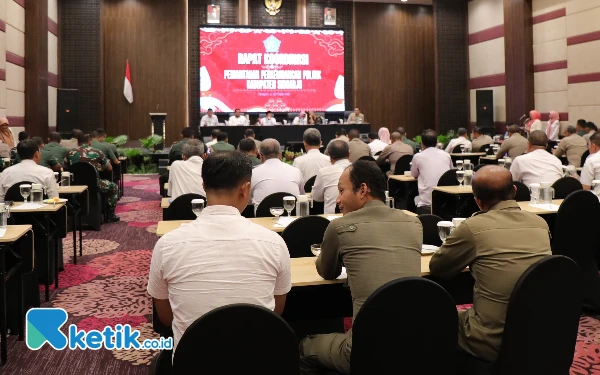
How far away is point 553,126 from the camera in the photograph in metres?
12.6

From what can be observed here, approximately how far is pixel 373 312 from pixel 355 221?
528mm

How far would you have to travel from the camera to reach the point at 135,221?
768 centimetres

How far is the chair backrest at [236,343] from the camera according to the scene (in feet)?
4.68

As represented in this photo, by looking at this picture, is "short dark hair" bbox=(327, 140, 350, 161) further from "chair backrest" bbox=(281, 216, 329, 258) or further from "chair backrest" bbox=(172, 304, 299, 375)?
"chair backrest" bbox=(172, 304, 299, 375)

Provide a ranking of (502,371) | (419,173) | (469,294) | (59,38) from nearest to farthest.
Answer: (502,371), (469,294), (419,173), (59,38)

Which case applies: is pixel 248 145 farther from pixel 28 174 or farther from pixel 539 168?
pixel 539 168

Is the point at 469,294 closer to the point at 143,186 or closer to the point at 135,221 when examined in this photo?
the point at 135,221

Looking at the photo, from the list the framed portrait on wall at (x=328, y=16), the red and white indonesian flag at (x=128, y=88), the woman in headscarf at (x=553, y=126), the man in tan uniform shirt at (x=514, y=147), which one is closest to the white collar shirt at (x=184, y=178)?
the man in tan uniform shirt at (x=514, y=147)

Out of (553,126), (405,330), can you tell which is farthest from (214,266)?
(553,126)

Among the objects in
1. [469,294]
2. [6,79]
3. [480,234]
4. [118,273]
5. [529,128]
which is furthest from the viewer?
[529,128]

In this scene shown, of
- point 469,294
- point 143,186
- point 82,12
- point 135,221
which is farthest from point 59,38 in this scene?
point 469,294

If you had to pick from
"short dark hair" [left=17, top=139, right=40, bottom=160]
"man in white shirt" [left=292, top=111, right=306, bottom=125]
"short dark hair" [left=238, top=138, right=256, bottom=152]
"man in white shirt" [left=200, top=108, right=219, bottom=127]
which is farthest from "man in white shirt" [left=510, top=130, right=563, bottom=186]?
"man in white shirt" [left=200, top=108, right=219, bottom=127]

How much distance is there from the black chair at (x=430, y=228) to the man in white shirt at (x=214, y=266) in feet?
4.52

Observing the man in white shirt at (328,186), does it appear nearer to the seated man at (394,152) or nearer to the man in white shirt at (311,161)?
the man in white shirt at (311,161)
